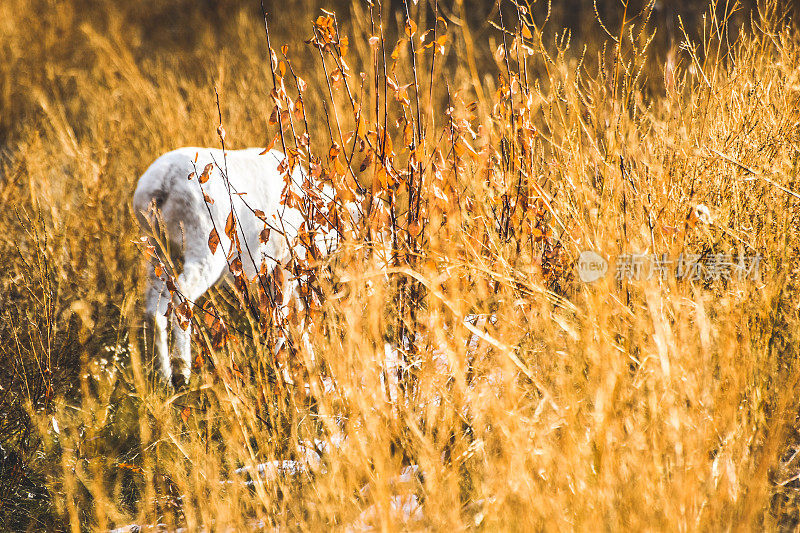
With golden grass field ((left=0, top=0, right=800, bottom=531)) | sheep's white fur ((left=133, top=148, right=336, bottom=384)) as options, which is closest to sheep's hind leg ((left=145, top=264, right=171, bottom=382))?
sheep's white fur ((left=133, top=148, right=336, bottom=384))

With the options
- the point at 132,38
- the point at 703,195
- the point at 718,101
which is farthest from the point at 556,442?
the point at 132,38

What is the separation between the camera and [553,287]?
228 cm

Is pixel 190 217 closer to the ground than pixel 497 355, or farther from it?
farther from it

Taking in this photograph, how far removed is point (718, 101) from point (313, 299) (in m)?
1.80

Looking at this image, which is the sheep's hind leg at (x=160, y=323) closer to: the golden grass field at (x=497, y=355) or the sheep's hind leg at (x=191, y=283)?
the sheep's hind leg at (x=191, y=283)

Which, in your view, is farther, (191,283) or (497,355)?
Answer: (191,283)

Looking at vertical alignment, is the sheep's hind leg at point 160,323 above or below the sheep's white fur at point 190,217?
below

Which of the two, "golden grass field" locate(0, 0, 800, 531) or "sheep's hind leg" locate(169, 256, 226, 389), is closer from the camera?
"golden grass field" locate(0, 0, 800, 531)

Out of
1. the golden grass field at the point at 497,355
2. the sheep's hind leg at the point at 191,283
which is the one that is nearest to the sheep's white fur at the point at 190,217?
the sheep's hind leg at the point at 191,283

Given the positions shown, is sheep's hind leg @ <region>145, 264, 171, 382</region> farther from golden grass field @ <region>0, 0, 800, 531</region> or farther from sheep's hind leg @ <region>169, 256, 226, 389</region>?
golden grass field @ <region>0, 0, 800, 531</region>

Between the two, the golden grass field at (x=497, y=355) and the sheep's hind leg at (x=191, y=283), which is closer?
the golden grass field at (x=497, y=355)

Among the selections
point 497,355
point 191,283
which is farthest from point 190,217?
point 497,355

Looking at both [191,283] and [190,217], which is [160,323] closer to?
[191,283]

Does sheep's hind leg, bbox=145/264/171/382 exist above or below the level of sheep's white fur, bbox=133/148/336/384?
below
